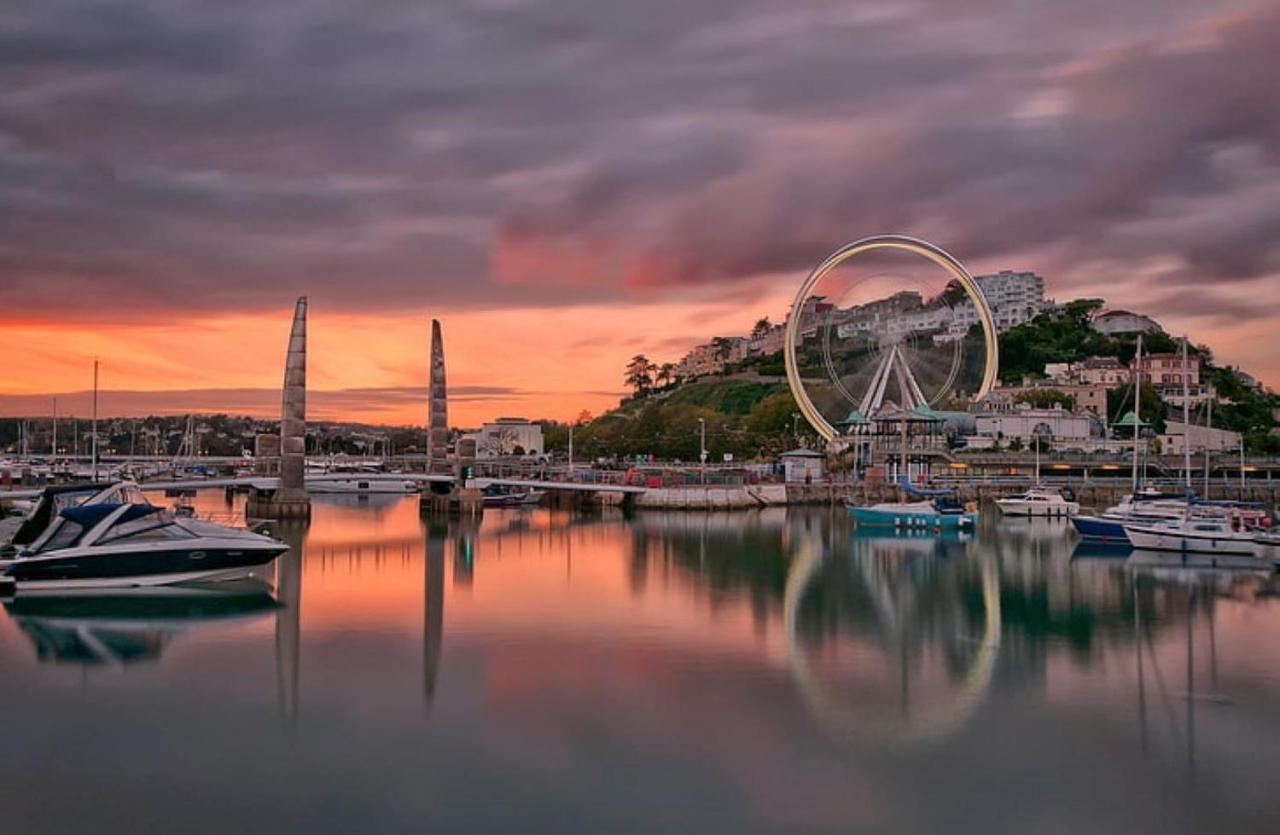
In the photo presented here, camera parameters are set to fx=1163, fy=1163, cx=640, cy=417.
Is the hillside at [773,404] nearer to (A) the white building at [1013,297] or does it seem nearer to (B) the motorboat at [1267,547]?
(A) the white building at [1013,297]

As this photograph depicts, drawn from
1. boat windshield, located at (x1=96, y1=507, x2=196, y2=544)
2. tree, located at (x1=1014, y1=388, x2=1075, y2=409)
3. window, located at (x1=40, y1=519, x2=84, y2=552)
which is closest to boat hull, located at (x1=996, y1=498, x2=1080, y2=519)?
boat windshield, located at (x1=96, y1=507, x2=196, y2=544)

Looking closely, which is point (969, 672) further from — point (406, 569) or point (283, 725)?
point (406, 569)

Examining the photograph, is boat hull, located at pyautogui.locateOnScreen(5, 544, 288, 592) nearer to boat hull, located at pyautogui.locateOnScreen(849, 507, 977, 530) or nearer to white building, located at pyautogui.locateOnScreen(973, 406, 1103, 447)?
boat hull, located at pyautogui.locateOnScreen(849, 507, 977, 530)

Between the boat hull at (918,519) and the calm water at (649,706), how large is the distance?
14.0m

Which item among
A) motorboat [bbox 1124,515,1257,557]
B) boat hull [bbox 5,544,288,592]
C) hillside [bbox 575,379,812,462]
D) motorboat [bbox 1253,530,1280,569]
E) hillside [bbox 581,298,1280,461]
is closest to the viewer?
boat hull [bbox 5,544,288,592]

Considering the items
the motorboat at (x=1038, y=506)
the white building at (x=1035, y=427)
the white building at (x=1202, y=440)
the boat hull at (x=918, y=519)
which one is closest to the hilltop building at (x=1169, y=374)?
the white building at (x=1202, y=440)

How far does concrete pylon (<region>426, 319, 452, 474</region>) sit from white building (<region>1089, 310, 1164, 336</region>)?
287ft

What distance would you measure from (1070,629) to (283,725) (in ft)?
48.2

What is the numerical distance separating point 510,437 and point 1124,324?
66.8m

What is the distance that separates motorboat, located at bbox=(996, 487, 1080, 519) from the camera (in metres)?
49.4

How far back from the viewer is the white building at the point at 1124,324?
11922 centimetres

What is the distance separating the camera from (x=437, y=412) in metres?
52.8

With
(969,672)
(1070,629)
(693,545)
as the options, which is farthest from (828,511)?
(969,672)

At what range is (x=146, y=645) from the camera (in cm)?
1975
